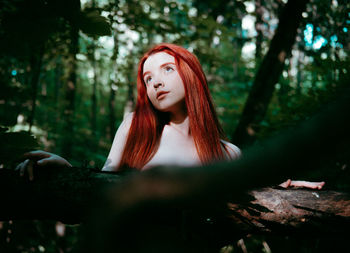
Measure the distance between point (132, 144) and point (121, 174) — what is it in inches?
23.6

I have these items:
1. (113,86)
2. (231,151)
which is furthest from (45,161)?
(113,86)

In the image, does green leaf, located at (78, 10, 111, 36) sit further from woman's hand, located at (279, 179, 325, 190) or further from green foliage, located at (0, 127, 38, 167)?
woman's hand, located at (279, 179, 325, 190)

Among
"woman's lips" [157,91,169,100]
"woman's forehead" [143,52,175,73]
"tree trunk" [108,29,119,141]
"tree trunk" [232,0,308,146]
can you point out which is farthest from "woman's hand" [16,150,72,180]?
"tree trunk" [232,0,308,146]

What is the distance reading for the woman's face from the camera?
2.10 m

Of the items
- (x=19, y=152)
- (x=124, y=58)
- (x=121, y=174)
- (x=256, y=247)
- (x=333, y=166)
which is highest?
(x=124, y=58)

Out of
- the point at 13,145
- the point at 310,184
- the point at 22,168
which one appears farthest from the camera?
the point at 310,184

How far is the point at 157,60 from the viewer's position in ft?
7.23

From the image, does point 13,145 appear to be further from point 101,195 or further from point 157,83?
point 157,83

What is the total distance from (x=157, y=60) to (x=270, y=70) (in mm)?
1702

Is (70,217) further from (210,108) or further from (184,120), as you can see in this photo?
(210,108)

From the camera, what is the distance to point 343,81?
2533 millimetres

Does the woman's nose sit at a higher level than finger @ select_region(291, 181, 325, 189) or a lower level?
higher

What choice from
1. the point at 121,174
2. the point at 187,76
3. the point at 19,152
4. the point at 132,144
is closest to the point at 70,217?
the point at 121,174

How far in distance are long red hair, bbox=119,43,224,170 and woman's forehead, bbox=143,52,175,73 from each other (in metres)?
0.04
